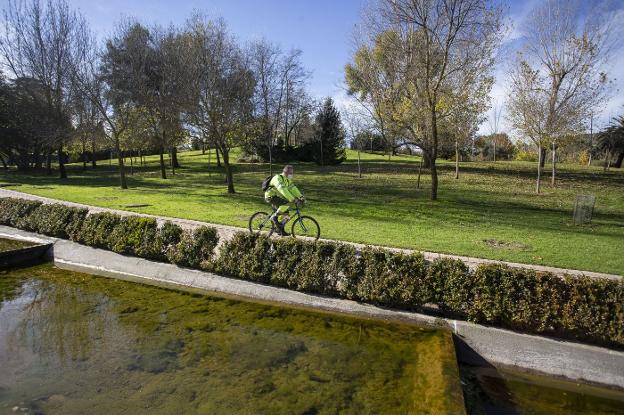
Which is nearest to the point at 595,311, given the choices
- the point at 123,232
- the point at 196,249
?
the point at 196,249

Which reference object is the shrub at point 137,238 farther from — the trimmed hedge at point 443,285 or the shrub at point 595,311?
the shrub at point 595,311

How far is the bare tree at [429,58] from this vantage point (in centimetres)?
1579

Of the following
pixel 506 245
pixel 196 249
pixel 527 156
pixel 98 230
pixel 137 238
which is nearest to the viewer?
pixel 196 249

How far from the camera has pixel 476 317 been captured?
6.84 meters

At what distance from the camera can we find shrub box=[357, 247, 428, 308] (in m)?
7.34

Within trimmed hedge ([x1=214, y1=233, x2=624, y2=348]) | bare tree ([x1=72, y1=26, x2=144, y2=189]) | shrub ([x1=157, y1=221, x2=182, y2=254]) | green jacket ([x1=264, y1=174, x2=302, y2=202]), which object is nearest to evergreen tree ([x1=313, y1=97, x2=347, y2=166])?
bare tree ([x1=72, y1=26, x2=144, y2=189])

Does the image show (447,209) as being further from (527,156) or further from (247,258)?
(527,156)

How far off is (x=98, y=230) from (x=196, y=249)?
11.3 ft

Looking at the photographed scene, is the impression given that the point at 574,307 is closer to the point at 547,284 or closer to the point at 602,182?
the point at 547,284

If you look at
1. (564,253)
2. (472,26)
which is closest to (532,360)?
(564,253)

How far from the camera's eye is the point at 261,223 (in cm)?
1122

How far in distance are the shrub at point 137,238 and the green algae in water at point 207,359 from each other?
5.58ft

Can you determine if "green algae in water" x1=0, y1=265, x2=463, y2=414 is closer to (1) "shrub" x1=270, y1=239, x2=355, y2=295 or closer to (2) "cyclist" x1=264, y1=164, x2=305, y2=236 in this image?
(1) "shrub" x1=270, y1=239, x2=355, y2=295

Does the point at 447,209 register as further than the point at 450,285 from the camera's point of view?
Yes
